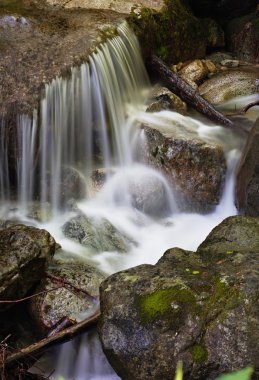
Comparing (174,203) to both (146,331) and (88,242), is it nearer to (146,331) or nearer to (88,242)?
(88,242)

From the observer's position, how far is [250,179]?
5418 millimetres

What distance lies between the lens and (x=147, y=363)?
3.00 metres

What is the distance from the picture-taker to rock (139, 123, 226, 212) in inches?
242

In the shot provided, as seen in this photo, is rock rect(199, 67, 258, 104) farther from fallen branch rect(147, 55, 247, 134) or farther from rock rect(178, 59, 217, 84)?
fallen branch rect(147, 55, 247, 134)

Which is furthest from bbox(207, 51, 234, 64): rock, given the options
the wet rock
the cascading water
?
the wet rock

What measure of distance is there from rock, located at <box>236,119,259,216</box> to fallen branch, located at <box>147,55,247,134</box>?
121 centimetres

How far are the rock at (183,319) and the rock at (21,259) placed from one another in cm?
96

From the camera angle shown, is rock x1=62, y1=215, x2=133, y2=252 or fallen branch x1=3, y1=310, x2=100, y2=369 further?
rock x1=62, y1=215, x2=133, y2=252

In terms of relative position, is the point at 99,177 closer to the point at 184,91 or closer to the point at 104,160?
the point at 104,160

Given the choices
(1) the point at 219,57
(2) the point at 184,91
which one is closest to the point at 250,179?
(2) the point at 184,91

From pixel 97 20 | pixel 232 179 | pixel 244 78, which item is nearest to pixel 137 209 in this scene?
pixel 232 179

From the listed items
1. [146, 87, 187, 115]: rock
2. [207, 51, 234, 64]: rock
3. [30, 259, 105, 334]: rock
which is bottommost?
[30, 259, 105, 334]: rock

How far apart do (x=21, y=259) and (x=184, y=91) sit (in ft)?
16.1

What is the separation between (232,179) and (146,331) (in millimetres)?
3568
